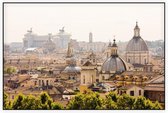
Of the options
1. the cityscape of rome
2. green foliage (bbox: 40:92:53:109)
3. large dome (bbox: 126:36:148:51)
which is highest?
large dome (bbox: 126:36:148:51)

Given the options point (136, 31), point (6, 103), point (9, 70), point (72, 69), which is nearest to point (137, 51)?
point (136, 31)

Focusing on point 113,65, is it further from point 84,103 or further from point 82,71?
point 84,103

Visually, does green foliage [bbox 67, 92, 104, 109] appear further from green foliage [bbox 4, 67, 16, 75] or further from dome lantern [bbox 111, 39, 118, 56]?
green foliage [bbox 4, 67, 16, 75]

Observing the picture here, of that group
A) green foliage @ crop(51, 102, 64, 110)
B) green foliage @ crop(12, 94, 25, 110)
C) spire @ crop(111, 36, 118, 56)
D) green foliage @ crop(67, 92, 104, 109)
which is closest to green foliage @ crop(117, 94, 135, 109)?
green foliage @ crop(67, 92, 104, 109)

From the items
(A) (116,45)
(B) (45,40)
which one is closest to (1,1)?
(B) (45,40)

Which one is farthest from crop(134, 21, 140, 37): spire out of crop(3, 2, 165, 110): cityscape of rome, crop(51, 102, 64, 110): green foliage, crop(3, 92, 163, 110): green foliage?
crop(51, 102, 64, 110): green foliage

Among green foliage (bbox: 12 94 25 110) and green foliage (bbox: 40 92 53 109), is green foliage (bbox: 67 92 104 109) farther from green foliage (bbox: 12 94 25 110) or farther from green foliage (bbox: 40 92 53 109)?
green foliage (bbox: 12 94 25 110)

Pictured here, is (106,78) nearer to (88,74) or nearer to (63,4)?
(88,74)

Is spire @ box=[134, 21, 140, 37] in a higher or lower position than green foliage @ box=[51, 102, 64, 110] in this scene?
higher
